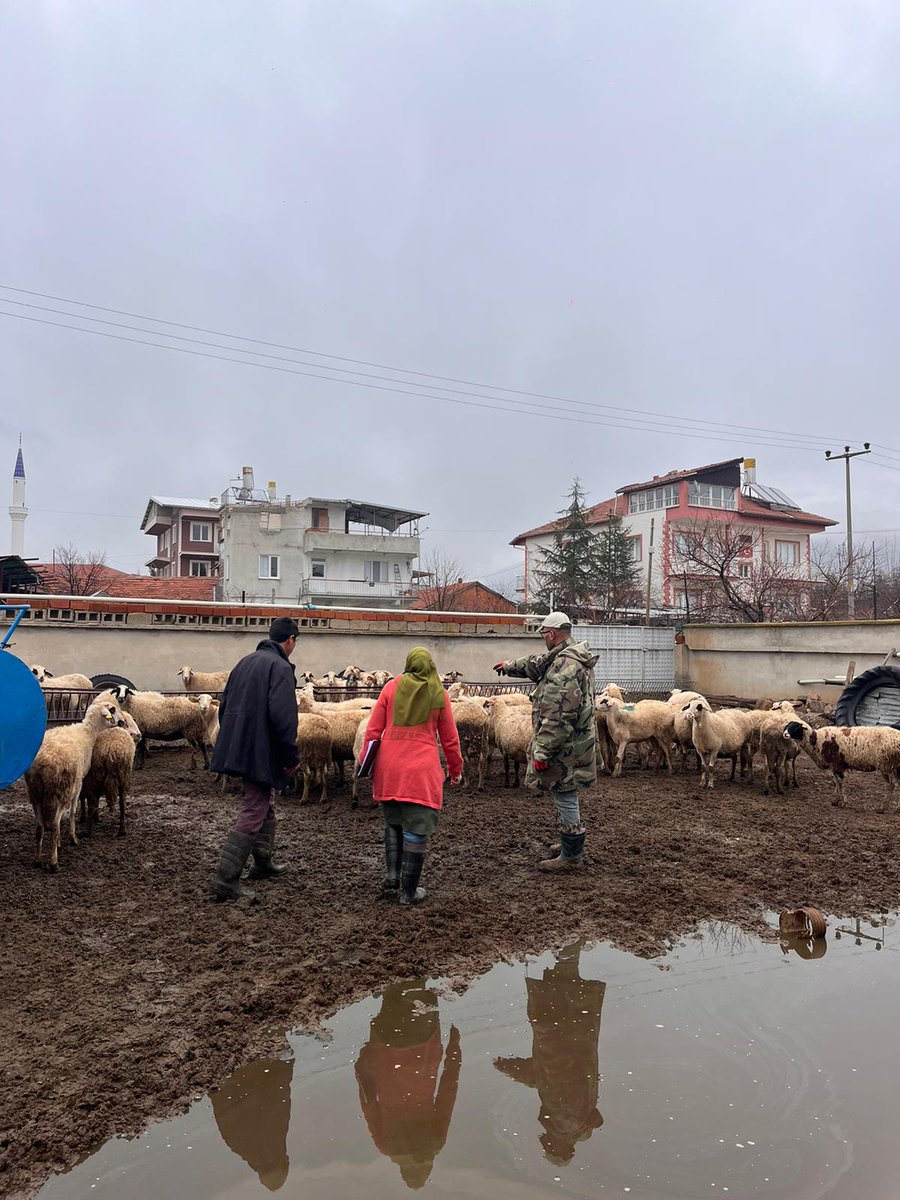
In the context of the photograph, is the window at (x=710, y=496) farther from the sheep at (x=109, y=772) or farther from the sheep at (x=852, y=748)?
the sheep at (x=109, y=772)

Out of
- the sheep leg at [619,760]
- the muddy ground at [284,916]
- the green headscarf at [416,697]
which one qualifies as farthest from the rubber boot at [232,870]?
the sheep leg at [619,760]

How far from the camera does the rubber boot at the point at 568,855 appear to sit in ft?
22.5

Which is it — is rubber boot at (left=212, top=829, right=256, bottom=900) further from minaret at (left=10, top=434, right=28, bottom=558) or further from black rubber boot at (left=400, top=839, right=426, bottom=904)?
minaret at (left=10, top=434, right=28, bottom=558)

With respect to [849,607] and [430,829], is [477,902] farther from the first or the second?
[849,607]

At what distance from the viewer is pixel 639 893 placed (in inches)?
244

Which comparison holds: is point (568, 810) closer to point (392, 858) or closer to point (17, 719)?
point (392, 858)

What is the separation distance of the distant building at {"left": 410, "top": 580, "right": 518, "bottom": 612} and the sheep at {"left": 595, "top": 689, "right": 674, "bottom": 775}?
105 ft

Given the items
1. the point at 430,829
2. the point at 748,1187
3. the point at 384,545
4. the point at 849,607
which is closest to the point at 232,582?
the point at 384,545

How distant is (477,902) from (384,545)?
1742 inches

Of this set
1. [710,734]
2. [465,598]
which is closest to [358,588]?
[465,598]

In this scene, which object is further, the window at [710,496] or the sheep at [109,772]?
the window at [710,496]

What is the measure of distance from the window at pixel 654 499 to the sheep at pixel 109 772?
4024 centimetres

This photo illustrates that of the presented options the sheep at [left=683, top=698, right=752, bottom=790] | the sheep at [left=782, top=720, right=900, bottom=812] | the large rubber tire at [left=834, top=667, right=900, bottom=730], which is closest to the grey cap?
the sheep at [left=782, top=720, right=900, bottom=812]

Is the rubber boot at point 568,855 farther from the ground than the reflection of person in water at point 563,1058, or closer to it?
farther from the ground
